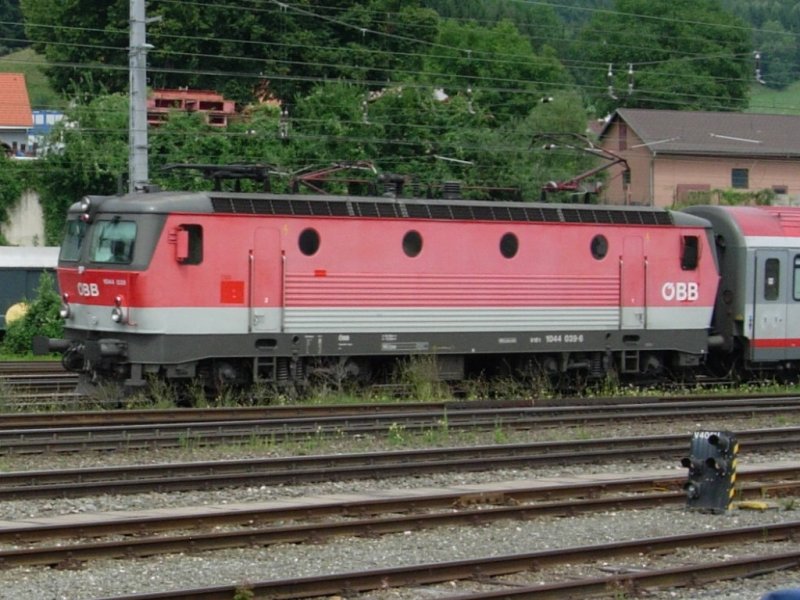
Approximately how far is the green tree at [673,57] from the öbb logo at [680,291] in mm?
69441

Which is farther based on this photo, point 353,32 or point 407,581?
point 353,32

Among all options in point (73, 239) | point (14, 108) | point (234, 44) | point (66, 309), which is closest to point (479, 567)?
point (66, 309)

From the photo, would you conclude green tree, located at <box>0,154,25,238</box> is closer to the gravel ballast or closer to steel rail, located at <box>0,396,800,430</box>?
steel rail, located at <box>0,396,800,430</box>

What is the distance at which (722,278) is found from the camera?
26.9 m

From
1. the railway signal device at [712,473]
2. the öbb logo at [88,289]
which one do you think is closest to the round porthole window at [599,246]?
the öbb logo at [88,289]

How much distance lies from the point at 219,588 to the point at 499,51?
297ft

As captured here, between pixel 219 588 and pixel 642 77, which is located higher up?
pixel 642 77

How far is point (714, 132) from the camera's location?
2884 inches

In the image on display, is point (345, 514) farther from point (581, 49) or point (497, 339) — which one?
point (581, 49)

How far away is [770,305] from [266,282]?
9.89 metres

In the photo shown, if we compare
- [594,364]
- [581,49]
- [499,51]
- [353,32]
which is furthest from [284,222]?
[581,49]

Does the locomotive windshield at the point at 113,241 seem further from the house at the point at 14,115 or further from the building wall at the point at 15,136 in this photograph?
the house at the point at 14,115

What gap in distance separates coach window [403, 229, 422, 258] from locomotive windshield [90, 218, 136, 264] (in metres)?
4.37

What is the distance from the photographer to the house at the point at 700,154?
69.2m
